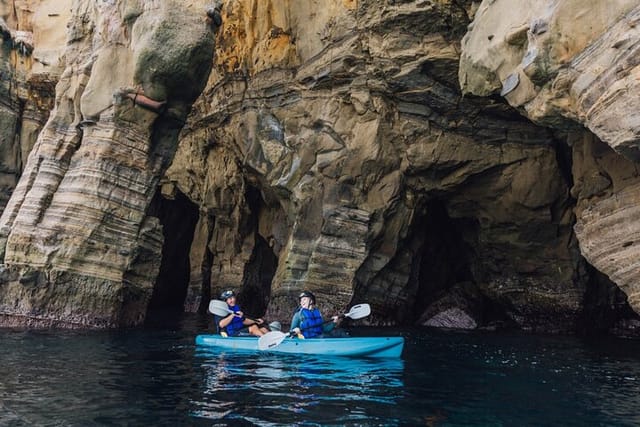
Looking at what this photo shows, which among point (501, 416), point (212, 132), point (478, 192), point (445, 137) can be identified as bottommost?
point (501, 416)

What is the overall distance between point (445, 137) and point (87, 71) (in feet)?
37.8

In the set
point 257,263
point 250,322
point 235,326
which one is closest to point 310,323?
point 250,322

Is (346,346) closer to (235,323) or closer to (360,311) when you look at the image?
(360,311)

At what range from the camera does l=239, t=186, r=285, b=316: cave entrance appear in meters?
28.0

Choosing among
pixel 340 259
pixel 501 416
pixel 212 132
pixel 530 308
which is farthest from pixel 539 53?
pixel 212 132

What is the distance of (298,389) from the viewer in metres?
Answer: 9.07

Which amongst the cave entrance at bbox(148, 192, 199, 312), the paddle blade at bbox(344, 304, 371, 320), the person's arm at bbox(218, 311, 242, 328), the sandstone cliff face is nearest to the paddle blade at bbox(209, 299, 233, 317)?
the person's arm at bbox(218, 311, 242, 328)

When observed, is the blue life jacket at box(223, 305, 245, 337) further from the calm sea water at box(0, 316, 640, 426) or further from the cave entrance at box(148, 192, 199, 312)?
the cave entrance at box(148, 192, 199, 312)

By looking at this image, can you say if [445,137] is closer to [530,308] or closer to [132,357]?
[530,308]

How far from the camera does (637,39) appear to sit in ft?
29.1

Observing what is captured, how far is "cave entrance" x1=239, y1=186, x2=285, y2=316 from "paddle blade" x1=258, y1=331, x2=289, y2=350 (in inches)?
563

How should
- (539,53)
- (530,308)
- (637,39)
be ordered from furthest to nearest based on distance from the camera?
1. (530,308)
2. (539,53)
3. (637,39)

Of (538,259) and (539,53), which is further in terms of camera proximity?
(538,259)

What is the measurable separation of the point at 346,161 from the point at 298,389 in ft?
40.3
